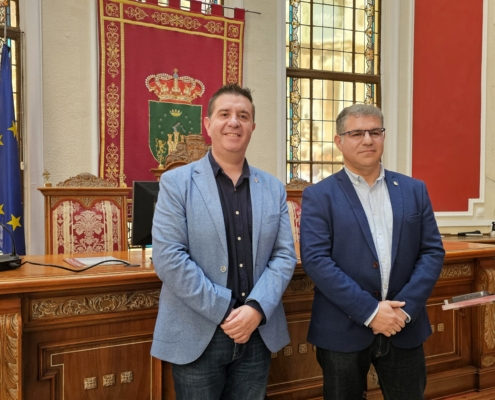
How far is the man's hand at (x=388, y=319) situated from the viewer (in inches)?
58.4

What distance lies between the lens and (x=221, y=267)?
4.53 feet

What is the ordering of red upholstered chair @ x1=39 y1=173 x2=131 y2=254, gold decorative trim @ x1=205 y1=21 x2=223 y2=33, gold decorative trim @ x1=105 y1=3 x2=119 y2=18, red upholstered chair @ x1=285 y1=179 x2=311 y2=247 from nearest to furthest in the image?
red upholstered chair @ x1=39 y1=173 x2=131 y2=254 < red upholstered chair @ x1=285 y1=179 x2=311 y2=247 < gold decorative trim @ x1=105 y1=3 x2=119 y2=18 < gold decorative trim @ x1=205 y1=21 x2=223 y2=33

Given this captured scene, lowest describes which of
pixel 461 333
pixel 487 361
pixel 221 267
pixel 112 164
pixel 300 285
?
pixel 487 361

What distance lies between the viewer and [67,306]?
1.67 metres

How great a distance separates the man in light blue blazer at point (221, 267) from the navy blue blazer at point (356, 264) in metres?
0.14

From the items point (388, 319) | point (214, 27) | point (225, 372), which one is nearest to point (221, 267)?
point (225, 372)

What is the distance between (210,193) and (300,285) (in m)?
0.87

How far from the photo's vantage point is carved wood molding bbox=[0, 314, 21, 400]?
1516 mm

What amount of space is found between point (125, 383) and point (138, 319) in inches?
9.5

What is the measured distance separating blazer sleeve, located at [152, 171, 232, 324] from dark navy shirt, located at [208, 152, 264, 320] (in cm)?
7

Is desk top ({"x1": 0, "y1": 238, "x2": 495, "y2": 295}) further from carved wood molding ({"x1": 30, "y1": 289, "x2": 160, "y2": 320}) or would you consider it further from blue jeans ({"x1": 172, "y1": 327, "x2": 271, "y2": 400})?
blue jeans ({"x1": 172, "y1": 327, "x2": 271, "y2": 400})

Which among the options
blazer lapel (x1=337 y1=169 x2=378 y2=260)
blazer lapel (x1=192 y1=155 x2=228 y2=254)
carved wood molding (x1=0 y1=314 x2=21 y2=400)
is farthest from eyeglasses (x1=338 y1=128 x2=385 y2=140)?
carved wood molding (x1=0 y1=314 x2=21 y2=400)

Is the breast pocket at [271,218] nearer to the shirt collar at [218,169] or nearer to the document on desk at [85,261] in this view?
the shirt collar at [218,169]

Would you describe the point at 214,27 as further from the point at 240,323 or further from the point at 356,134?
the point at 240,323
